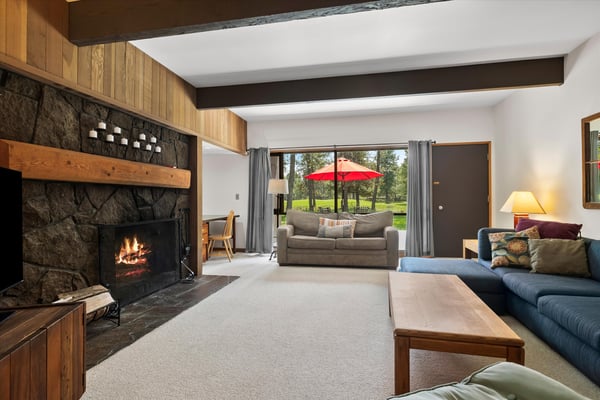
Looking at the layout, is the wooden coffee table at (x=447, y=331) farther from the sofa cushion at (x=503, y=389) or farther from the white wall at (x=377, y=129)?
the white wall at (x=377, y=129)

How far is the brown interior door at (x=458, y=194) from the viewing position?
17.8 feet

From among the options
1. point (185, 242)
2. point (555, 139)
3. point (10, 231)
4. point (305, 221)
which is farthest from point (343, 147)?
point (10, 231)

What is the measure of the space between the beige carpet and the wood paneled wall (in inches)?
84.8

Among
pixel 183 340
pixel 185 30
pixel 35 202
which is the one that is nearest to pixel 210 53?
pixel 185 30

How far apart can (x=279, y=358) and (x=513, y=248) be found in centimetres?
260

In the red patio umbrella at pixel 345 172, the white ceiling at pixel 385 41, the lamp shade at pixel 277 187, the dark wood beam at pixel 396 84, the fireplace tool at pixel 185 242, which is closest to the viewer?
the white ceiling at pixel 385 41

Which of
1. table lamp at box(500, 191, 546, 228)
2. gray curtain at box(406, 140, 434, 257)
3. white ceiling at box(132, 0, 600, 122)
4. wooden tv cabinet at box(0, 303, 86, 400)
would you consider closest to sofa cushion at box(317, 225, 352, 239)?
gray curtain at box(406, 140, 434, 257)

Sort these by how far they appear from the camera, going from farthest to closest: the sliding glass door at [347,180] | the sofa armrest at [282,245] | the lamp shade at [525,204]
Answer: the sliding glass door at [347,180] → the sofa armrest at [282,245] → the lamp shade at [525,204]

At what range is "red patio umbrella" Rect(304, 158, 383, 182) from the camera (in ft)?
18.7

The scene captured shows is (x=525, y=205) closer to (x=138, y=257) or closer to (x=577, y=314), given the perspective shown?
(x=577, y=314)

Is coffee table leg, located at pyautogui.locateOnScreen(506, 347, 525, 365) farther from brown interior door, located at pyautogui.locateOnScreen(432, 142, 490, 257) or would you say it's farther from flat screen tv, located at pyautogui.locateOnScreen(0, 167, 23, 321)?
brown interior door, located at pyautogui.locateOnScreen(432, 142, 490, 257)

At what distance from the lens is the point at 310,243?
4.89m

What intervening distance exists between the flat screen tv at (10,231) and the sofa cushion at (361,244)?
12.6 feet

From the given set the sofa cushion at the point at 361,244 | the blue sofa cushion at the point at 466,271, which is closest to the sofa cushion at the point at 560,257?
the blue sofa cushion at the point at 466,271
